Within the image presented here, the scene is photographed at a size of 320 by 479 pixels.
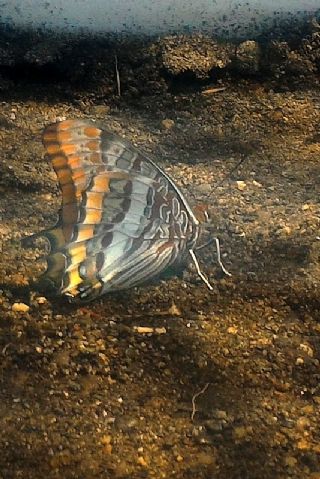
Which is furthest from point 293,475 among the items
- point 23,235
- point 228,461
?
point 23,235

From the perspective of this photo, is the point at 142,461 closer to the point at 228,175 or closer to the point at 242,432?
the point at 242,432

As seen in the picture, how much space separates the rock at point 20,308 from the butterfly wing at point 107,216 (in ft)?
0.32

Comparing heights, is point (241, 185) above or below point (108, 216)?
below

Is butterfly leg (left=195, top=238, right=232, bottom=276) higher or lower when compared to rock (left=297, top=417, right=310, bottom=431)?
higher

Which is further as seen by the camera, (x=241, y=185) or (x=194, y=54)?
(x=194, y=54)

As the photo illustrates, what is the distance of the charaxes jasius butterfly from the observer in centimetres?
197

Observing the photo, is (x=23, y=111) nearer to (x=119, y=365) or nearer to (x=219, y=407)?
(x=119, y=365)

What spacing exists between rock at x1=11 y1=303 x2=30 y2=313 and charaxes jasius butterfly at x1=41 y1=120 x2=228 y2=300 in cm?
10

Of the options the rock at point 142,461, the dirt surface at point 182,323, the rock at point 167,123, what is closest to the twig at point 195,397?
the dirt surface at point 182,323

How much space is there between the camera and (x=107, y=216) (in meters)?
2.03

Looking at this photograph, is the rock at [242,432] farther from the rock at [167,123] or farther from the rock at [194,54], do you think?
the rock at [194,54]

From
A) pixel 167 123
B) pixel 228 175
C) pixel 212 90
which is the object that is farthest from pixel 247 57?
pixel 228 175

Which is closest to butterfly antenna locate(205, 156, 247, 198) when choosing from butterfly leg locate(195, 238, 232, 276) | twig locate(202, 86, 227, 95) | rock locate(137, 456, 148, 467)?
butterfly leg locate(195, 238, 232, 276)

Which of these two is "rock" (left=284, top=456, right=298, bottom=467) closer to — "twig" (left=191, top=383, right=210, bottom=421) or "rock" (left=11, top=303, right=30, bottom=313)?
"twig" (left=191, top=383, right=210, bottom=421)
